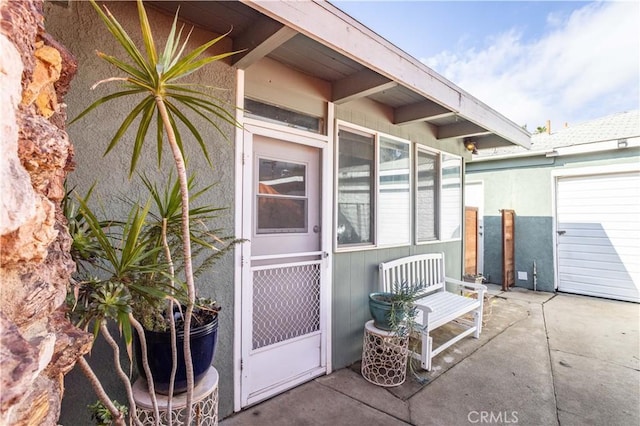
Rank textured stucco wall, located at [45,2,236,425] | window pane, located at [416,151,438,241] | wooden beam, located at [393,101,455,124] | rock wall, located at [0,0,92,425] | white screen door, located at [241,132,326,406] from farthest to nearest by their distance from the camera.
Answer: window pane, located at [416,151,438,241] < wooden beam, located at [393,101,455,124] < white screen door, located at [241,132,326,406] < textured stucco wall, located at [45,2,236,425] < rock wall, located at [0,0,92,425]

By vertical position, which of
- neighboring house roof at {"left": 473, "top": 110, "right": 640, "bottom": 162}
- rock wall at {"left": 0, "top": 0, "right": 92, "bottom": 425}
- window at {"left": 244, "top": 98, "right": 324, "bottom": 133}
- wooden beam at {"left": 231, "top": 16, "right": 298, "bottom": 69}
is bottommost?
rock wall at {"left": 0, "top": 0, "right": 92, "bottom": 425}

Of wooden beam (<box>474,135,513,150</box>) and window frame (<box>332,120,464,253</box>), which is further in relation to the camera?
wooden beam (<box>474,135,513,150</box>)

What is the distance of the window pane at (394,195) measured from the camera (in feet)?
11.3

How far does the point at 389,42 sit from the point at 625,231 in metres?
5.91

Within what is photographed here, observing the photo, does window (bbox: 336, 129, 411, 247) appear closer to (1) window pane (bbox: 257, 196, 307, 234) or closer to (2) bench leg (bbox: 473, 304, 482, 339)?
(1) window pane (bbox: 257, 196, 307, 234)

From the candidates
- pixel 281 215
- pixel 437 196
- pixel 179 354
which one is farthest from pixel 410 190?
pixel 179 354

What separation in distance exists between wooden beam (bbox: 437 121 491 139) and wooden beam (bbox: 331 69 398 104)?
1859 millimetres

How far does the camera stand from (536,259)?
617cm

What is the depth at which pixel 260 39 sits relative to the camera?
1.96 meters

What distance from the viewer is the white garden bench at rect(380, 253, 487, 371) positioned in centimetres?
295

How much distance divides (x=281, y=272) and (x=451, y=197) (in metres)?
3.14

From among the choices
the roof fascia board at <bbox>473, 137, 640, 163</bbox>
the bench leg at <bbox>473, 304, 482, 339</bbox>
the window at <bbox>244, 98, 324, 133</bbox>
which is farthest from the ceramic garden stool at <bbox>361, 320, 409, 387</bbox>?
the roof fascia board at <bbox>473, 137, 640, 163</bbox>

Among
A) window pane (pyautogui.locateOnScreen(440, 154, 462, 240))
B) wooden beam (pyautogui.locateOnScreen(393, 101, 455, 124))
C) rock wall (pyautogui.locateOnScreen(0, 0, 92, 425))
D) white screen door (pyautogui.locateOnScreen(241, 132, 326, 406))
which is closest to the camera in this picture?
rock wall (pyautogui.locateOnScreen(0, 0, 92, 425))

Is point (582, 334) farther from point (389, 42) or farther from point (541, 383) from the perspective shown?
point (389, 42)
